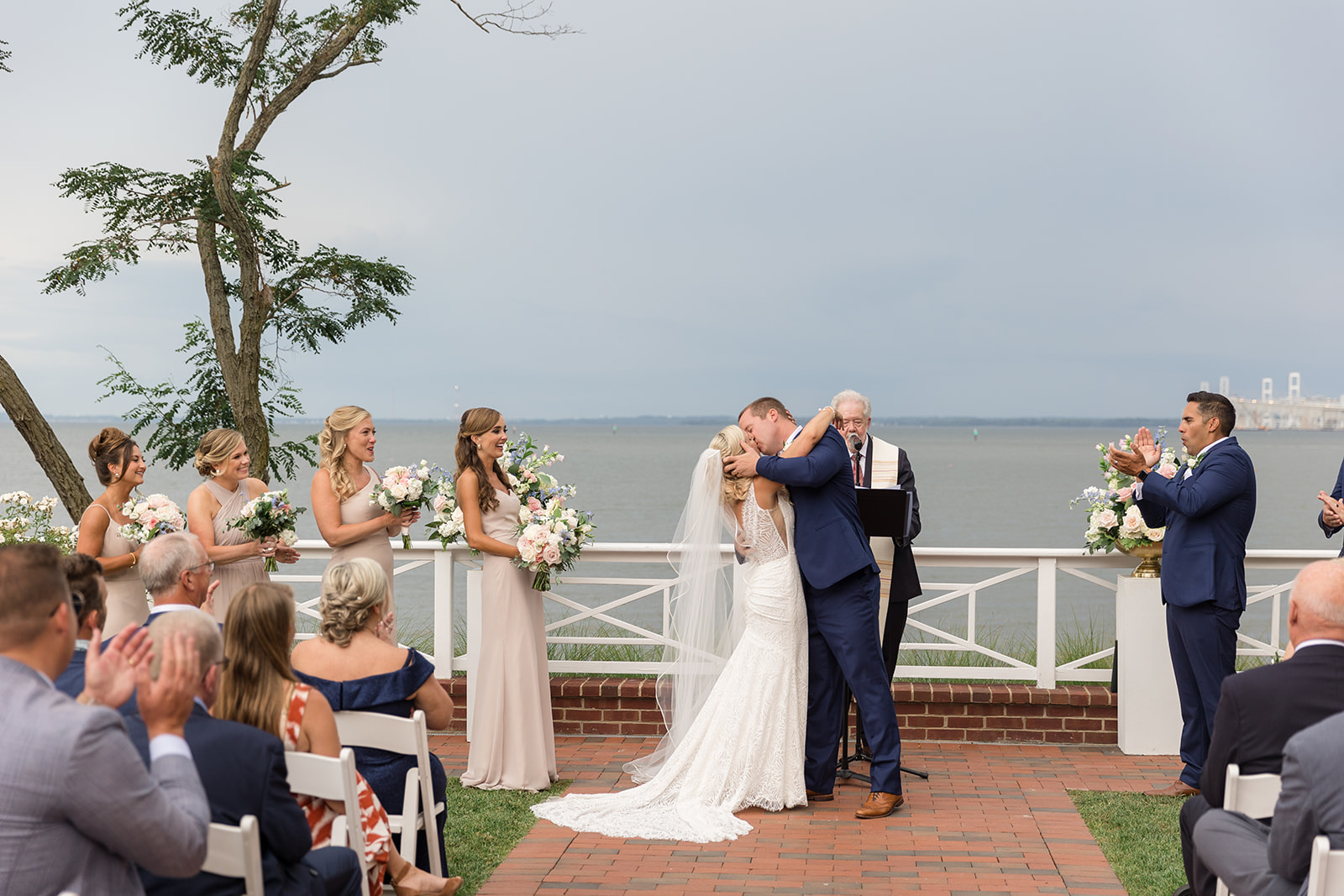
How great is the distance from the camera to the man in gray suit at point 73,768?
2354 millimetres

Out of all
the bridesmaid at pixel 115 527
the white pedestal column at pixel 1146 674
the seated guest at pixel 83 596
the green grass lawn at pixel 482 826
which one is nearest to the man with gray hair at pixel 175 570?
the seated guest at pixel 83 596

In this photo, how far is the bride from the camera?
596 cm

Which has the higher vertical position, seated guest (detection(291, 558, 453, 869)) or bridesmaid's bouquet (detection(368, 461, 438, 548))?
bridesmaid's bouquet (detection(368, 461, 438, 548))

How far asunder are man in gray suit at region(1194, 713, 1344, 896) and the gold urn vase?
3.85 metres

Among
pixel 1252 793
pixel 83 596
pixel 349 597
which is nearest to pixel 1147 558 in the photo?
pixel 1252 793

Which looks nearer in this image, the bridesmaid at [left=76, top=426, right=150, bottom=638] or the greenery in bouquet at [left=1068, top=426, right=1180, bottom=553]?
the bridesmaid at [left=76, top=426, right=150, bottom=638]

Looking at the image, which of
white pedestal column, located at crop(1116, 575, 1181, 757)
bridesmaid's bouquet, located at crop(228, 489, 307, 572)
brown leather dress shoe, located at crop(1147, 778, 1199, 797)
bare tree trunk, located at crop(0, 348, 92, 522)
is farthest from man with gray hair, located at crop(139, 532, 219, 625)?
bare tree trunk, located at crop(0, 348, 92, 522)

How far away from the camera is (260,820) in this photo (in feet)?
10.00

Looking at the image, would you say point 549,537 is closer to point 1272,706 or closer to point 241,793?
point 241,793

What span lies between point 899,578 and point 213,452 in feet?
13.6

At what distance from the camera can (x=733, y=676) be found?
611 cm

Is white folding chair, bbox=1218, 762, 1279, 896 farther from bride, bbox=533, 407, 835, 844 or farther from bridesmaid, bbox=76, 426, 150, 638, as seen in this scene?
bridesmaid, bbox=76, 426, 150, 638

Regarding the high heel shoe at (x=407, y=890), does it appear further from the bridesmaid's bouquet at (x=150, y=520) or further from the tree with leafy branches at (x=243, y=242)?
the tree with leafy branches at (x=243, y=242)

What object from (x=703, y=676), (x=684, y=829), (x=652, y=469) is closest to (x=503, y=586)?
(x=703, y=676)
